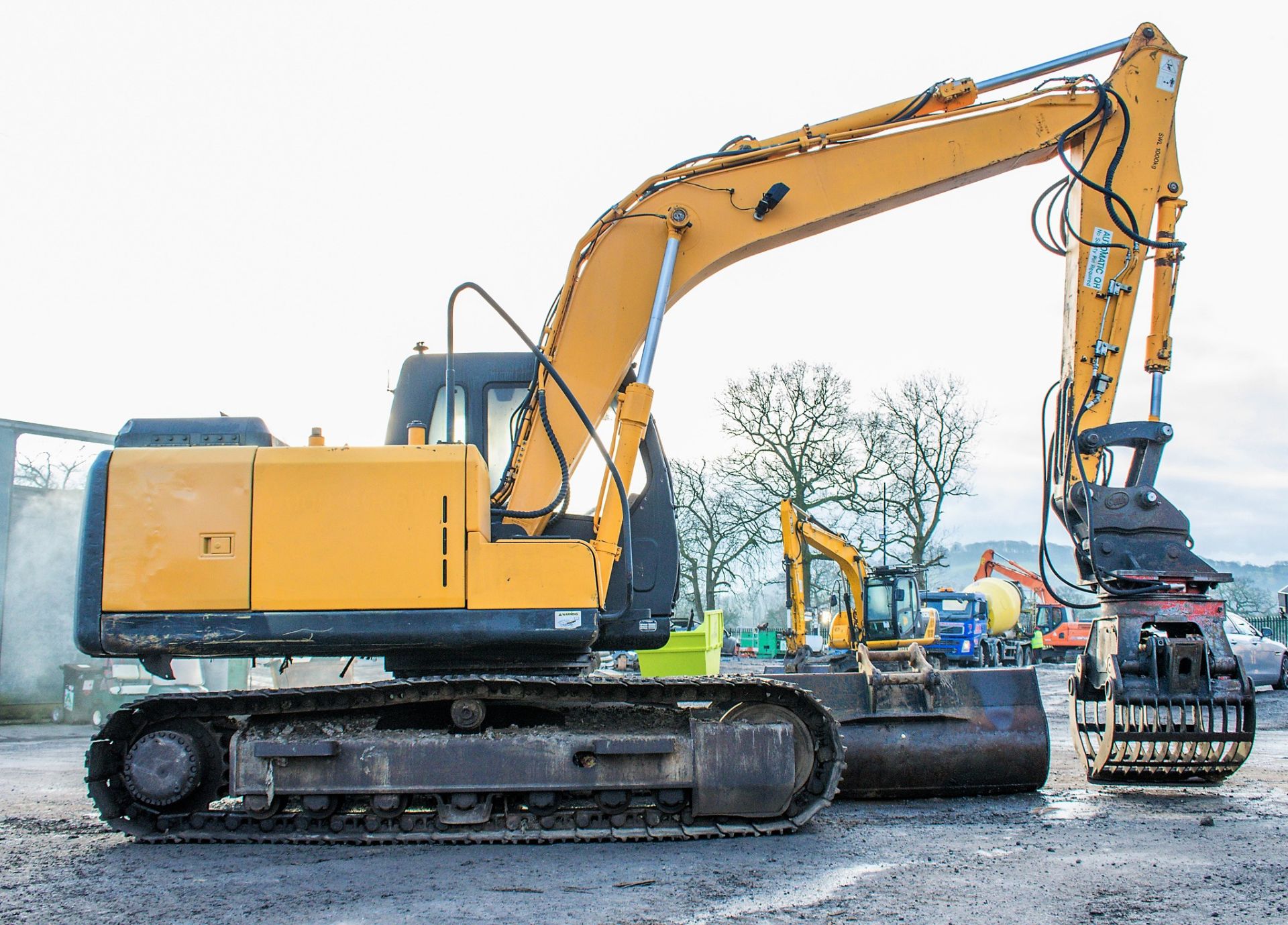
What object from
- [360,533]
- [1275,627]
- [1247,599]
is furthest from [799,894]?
[1247,599]

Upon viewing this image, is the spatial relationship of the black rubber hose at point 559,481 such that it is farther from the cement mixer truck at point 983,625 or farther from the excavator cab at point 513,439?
the cement mixer truck at point 983,625

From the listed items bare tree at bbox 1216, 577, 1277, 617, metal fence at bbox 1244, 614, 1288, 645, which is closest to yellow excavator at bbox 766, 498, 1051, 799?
metal fence at bbox 1244, 614, 1288, 645

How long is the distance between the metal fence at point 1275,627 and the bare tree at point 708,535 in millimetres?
16575

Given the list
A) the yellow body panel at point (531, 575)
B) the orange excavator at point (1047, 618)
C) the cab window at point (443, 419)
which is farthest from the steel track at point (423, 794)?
the orange excavator at point (1047, 618)

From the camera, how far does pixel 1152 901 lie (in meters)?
4.32

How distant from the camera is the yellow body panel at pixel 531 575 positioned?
18.6 ft

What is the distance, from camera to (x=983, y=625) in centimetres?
2672

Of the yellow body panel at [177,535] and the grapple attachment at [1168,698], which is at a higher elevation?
the yellow body panel at [177,535]

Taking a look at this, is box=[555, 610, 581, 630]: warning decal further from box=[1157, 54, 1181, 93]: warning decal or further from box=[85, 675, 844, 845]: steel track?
box=[1157, 54, 1181, 93]: warning decal

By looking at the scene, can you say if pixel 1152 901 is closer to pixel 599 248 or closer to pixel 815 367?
pixel 599 248

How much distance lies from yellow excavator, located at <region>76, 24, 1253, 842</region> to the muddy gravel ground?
0.29 meters

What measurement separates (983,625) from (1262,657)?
28.7 ft

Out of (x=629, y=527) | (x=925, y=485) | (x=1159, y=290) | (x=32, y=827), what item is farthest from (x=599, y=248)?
(x=925, y=485)

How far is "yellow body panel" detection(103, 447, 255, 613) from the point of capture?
562cm
